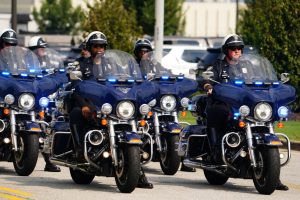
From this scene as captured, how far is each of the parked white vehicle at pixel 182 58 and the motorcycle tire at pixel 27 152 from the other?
28.1 meters

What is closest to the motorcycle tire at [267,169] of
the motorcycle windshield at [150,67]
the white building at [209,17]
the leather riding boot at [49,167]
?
the leather riding boot at [49,167]

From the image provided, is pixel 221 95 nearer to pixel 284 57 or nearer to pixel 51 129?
pixel 51 129

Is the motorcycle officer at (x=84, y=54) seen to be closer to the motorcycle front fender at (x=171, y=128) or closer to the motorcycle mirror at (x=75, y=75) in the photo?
the motorcycle mirror at (x=75, y=75)

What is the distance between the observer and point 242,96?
14.8 m

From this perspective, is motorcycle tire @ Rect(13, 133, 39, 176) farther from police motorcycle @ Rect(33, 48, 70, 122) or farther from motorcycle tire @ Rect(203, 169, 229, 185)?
motorcycle tire @ Rect(203, 169, 229, 185)

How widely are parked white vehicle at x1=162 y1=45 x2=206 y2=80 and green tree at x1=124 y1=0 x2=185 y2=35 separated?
14291 millimetres

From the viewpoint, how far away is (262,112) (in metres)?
14.5

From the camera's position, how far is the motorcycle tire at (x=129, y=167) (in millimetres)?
13998

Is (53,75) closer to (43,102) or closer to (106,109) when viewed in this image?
(43,102)

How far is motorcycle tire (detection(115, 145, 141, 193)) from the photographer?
45.9 ft

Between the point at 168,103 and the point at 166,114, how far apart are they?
0.52 ft

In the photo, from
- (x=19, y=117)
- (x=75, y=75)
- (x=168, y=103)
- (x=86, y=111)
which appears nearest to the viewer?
(x=86, y=111)

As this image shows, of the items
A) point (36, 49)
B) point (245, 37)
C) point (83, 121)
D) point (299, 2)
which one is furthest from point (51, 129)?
point (245, 37)

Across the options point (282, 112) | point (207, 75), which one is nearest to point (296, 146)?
point (207, 75)
